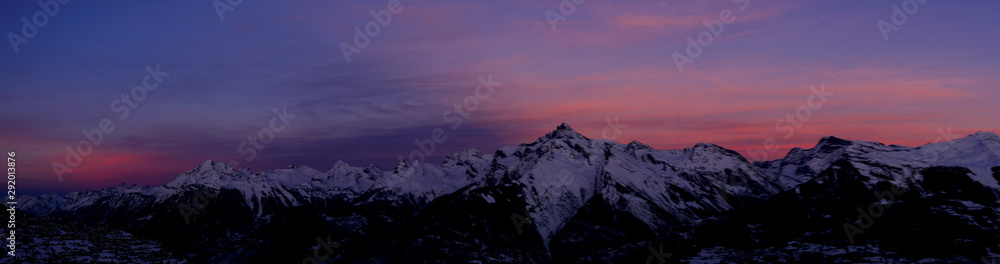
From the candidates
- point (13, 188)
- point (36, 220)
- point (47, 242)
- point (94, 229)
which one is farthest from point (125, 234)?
point (13, 188)

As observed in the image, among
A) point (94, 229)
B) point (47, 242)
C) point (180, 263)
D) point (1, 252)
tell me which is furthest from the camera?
point (94, 229)

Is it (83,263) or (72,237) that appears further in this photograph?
(72,237)

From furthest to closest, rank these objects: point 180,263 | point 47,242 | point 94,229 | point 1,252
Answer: point 94,229 → point 180,263 → point 47,242 → point 1,252

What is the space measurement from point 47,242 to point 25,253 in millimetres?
6913

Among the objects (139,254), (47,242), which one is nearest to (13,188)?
(47,242)

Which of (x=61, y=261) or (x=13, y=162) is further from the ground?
(x=13, y=162)

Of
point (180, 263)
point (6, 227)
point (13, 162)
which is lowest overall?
point (180, 263)

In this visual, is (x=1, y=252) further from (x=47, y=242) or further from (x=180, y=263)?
(x=180, y=263)

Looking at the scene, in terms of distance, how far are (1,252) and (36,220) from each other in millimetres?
24940

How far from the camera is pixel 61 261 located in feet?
346

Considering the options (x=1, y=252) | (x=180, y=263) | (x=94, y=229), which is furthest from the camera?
(x=94, y=229)

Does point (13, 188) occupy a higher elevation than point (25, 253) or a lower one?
higher

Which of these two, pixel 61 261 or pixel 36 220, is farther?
pixel 36 220

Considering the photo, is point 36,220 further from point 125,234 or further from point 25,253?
point 25,253
